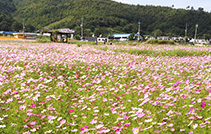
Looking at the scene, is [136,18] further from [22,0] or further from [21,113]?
[21,113]

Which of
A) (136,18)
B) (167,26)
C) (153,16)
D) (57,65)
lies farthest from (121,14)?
(57,65)

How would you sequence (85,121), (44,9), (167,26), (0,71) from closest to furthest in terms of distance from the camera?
(85,121) → (0,71) → (167,26) → (44,9)

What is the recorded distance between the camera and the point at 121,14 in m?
176

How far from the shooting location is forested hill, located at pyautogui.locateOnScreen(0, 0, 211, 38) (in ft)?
468

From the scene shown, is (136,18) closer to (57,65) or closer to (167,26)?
(167,26)

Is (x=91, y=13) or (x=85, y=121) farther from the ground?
(x=91, y=13)

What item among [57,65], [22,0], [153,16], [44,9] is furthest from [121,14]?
[57,65]

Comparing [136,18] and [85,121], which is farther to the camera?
[136,18]

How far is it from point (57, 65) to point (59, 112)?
3333mm

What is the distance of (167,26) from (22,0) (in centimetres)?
15382

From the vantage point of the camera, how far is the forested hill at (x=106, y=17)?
468 ft

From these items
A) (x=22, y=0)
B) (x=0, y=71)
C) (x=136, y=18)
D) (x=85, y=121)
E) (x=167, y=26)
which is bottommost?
(x=85, y=121)

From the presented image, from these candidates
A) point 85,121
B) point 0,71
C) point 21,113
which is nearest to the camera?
point 85,121

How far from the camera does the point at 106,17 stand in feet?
531
